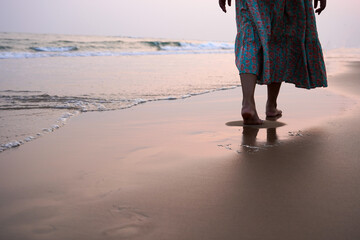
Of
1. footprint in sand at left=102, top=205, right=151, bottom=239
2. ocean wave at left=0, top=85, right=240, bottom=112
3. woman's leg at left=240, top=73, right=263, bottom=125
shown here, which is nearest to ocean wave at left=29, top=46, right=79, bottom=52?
ocean wave at left=0, top=85, right=240, bottom=112

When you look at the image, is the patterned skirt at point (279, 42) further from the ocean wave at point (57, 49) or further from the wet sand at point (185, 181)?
the ocean wave at point (57, 49)

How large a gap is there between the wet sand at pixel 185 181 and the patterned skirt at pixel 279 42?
1.16ft

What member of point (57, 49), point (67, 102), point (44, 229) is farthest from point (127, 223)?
point (57, 49)

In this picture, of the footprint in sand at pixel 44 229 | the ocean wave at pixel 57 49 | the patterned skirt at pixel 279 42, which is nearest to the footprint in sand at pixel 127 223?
the footprint in sand at pixel 44 229

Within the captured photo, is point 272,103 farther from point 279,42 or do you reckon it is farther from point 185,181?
point 185,181

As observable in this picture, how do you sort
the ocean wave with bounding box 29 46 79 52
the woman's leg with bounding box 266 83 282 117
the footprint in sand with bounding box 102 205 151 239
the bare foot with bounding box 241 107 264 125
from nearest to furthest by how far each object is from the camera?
the footprint in sand with bounding box 102 205 151 239 → the bare foot with bounding box 241 107 264 125 → the woman's leg with bounding box 266 83 282 117 → the ocean wave with bounding box 29 46 79 52

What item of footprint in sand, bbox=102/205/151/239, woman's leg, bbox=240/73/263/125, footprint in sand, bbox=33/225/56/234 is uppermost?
woman's leg, bbox=240/73/263/125

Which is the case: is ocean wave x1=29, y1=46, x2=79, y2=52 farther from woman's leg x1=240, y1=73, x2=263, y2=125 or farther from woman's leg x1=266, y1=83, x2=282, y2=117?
woman's leg x1=240, y1=73, x2=263, y2=125

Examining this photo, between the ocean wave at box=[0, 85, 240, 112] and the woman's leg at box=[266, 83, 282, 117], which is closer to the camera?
the woman's leg at box=[266, 83, 282, 117]

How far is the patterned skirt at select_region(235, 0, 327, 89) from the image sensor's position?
240cm

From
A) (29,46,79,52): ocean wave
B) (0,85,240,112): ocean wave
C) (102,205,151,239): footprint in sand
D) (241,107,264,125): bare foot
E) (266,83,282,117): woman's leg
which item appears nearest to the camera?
(102,205,151,239): footprint in sand

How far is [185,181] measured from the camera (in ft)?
4.44

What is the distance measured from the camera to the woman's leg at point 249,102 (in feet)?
7.63

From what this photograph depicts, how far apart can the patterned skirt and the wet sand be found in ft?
1.16
